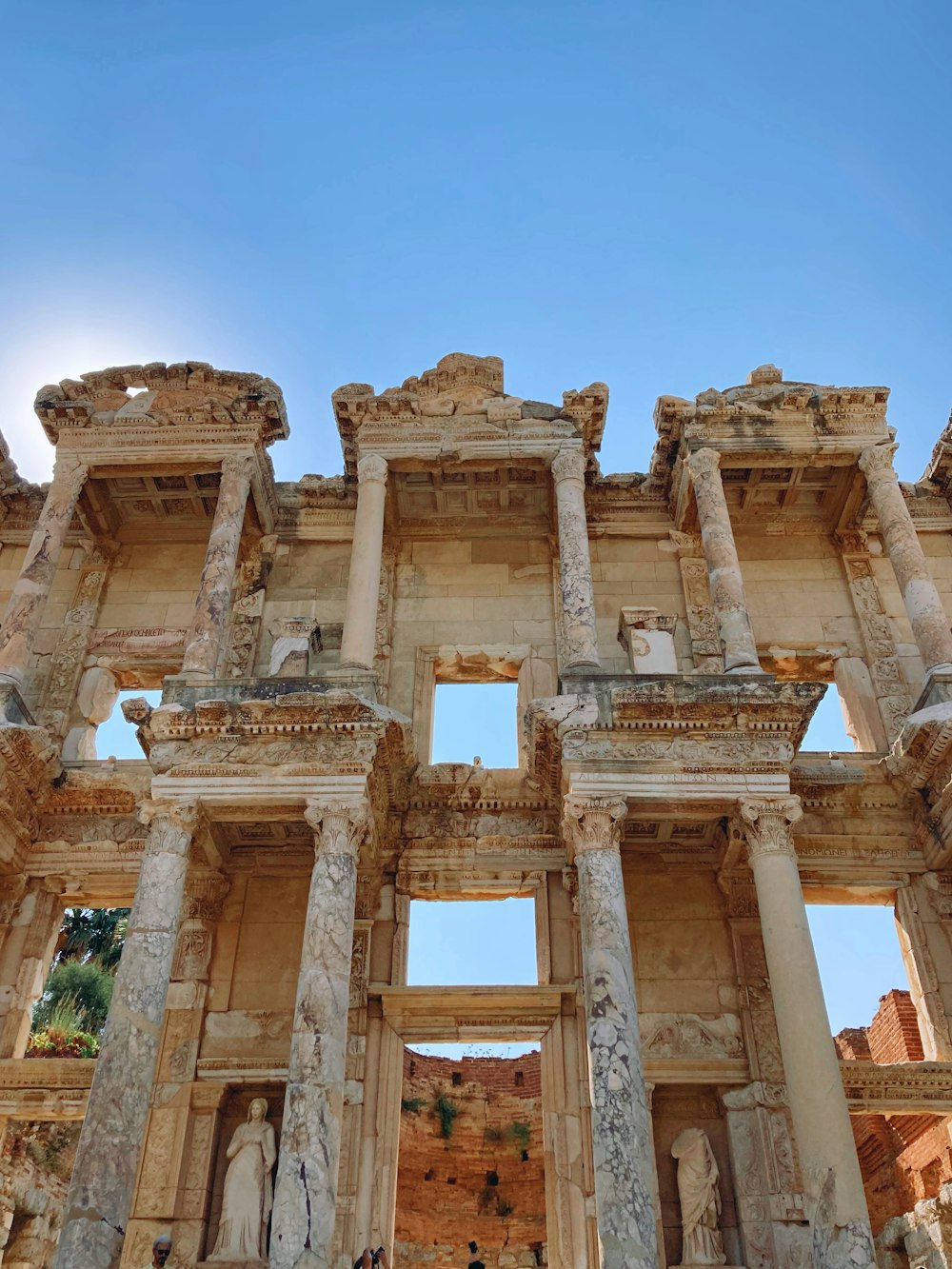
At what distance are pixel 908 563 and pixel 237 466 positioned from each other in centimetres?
983

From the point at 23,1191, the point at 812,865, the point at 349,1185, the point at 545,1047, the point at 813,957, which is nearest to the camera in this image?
the point at 813,957

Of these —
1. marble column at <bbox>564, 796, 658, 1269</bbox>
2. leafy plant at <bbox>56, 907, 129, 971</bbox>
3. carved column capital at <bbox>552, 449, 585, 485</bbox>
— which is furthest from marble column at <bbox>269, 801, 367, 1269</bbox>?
leafy plant at <bbox>56, 907, 129, 971</bbox>

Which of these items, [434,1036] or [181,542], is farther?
[181,542]

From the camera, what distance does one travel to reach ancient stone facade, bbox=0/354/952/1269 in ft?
35.8

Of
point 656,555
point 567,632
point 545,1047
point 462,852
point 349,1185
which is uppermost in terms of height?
point 656,555

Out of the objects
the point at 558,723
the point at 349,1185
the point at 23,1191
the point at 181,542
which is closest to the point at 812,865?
the point at 558,723

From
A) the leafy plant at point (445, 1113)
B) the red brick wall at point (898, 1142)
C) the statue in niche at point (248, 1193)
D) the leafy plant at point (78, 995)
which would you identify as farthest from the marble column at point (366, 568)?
the leafy plant at point (78, 995)

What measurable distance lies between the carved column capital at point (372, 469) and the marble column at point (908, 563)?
7219mm

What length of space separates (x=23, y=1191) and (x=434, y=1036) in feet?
24.3

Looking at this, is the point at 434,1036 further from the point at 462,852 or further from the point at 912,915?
the point at 912,915

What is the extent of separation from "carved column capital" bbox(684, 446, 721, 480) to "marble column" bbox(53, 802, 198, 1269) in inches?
340

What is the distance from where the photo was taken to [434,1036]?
1287cm

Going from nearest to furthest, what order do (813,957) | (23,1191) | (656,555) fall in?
(813,957) → (23,1191) → (656,555)

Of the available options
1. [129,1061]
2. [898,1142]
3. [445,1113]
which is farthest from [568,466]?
[445,1113]
